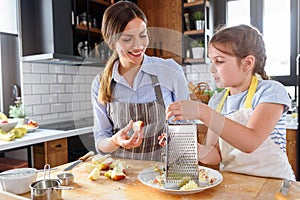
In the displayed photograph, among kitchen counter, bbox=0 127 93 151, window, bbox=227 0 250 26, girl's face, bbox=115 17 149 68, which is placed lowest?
kitchen counter, bbox=0 127 93 151

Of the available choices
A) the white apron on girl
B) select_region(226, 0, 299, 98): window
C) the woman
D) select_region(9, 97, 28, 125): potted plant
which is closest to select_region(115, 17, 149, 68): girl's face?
the woman

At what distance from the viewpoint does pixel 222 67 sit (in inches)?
28.2

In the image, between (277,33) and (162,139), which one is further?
(277,33)

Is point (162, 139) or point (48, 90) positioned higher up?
point (48, 90)

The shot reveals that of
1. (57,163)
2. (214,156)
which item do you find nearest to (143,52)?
(214,156)

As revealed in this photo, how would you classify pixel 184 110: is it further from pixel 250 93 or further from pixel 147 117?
pixel 250 93

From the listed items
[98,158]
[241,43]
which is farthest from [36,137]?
[241,43]

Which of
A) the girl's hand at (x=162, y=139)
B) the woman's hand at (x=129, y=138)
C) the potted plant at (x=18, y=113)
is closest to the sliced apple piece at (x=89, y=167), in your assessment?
the woman's hand at (x=129, y=138)

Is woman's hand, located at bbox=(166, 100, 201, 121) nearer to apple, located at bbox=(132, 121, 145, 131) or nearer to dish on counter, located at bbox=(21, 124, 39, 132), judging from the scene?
apple, located at bbox=(132, 121, 145, 131)

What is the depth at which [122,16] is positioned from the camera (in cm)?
71

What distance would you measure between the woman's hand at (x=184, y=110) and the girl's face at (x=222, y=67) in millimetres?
109

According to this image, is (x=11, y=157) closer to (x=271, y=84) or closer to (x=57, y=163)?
(x=57, y=163)

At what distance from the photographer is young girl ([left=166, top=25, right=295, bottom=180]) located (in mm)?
710

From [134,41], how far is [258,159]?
49 cm
